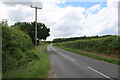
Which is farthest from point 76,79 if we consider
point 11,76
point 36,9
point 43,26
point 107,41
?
point 43,26

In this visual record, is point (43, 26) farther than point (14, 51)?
Yes

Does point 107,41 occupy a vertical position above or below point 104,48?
above

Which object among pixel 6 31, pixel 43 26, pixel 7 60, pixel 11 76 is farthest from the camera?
pixel 43 26

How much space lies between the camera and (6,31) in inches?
207

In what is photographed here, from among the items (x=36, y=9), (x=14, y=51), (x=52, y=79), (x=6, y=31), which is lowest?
(x=52, y=79)

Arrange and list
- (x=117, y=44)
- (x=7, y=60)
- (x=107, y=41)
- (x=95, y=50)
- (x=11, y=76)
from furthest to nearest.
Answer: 1. (x=95, y=50)
2. (x=107, y=41)
3. (x=117, y=44)
4. (x=11, y=76)
5. (x=7, y=60)

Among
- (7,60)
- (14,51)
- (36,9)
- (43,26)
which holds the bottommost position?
(7,60)

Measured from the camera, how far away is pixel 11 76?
16.1 feet

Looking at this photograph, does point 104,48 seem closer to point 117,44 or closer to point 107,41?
point 107,41

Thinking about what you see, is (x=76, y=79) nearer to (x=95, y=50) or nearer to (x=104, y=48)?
(x=104, y=48)

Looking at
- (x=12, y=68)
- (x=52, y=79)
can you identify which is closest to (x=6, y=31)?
(x=12, y=68)

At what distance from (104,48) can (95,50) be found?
3126mm

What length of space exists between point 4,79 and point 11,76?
355 millimetres

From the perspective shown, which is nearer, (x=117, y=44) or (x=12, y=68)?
(x=12, y=68)
